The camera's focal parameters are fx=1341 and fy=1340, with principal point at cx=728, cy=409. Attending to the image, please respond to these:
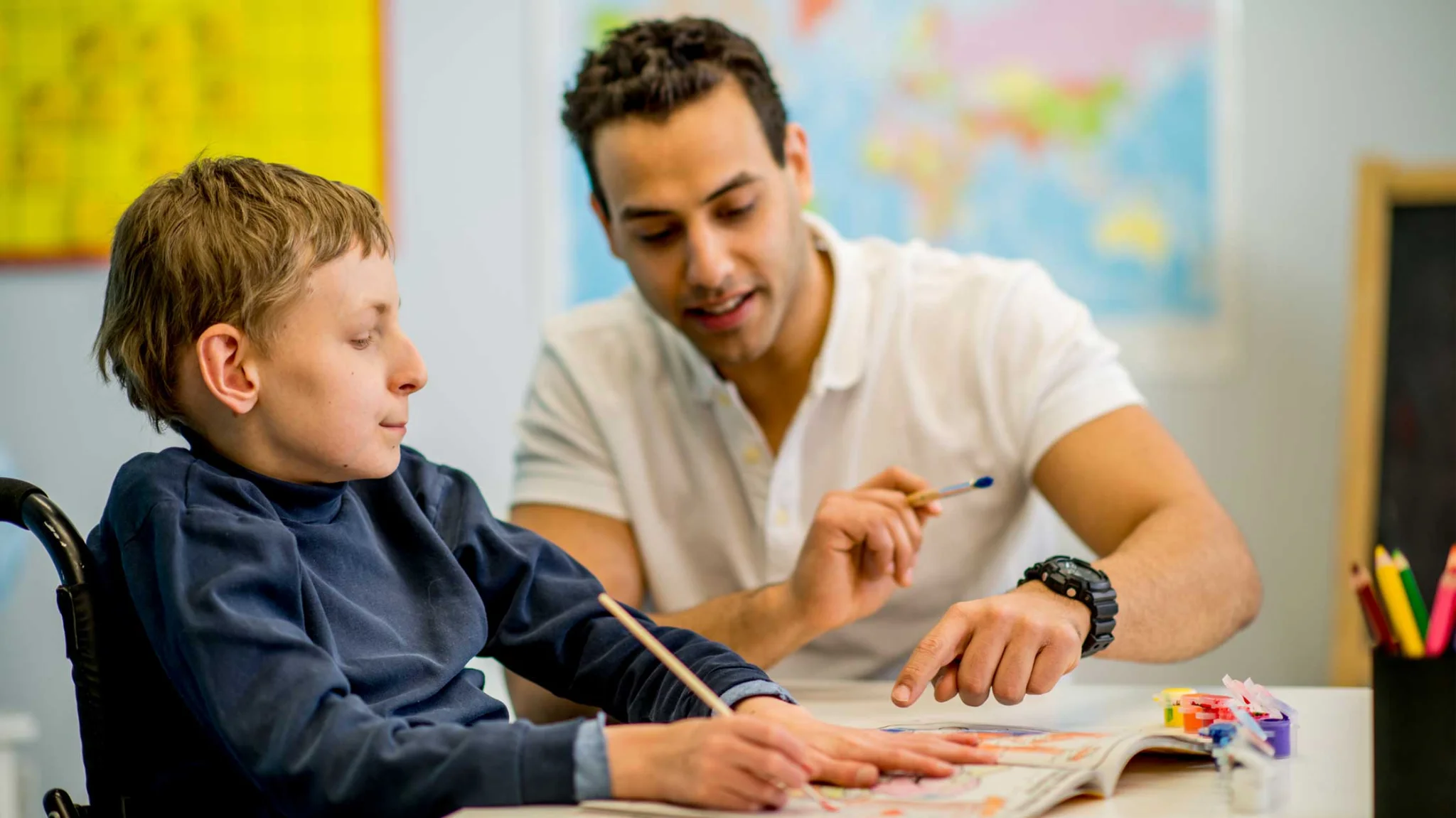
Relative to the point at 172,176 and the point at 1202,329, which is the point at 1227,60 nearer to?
the point at 1202,329

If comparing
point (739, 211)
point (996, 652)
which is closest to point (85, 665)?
point (996, 652)

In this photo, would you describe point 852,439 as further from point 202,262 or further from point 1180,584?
point 202,262

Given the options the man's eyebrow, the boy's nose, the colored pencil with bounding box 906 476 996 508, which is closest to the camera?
the boy's nose

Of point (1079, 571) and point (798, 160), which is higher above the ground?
point (798, 160)

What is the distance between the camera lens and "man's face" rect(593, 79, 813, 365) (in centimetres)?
153

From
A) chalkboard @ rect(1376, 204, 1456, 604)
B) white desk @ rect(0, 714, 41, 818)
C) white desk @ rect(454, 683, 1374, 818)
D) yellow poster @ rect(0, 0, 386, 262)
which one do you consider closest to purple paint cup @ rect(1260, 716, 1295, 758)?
white desk @ rect(454, 683, 1374, 818)

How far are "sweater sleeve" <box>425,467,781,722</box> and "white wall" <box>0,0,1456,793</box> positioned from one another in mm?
1643

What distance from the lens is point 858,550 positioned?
1.32 metres

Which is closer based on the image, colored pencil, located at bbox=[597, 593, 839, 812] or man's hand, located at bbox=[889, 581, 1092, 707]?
colored pencil, located at bbox=[597, 593, 839, 812]

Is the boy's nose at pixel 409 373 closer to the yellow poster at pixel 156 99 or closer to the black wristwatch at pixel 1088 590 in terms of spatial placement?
the black wristwatch at pixel 1088 590

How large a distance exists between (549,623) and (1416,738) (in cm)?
65

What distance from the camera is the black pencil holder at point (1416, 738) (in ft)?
2.28

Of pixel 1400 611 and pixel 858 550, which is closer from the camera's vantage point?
pixel 1400 611

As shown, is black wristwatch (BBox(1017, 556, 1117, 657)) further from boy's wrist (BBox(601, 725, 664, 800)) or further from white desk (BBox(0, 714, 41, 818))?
white desk (BBox(0, 714, 41, 818))
